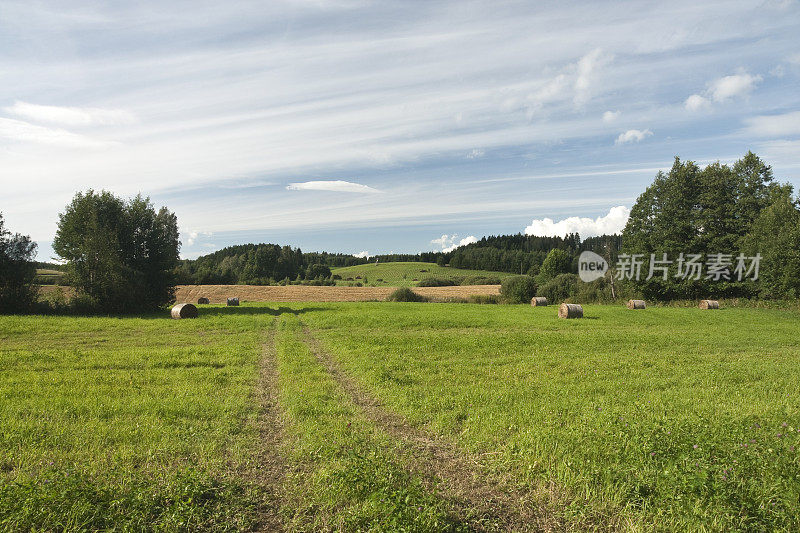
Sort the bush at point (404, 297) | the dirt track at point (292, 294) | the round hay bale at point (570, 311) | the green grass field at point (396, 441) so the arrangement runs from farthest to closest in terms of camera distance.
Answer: the dirt track at point (292, 294)
the bush at point (404, 297)
the round hay bale at point (570, 311)
the green grass field at point (396, 441)

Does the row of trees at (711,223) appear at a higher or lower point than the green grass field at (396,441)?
higher

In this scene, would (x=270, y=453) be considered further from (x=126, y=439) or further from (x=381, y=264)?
(x=381, y=264)

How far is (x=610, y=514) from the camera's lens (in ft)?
17.5

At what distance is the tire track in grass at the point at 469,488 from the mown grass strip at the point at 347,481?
0.33 metres

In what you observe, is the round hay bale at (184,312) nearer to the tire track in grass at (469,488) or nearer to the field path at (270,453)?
the field path at (270,453)

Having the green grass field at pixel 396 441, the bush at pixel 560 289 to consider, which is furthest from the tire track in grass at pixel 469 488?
the bush at pixel 560 289

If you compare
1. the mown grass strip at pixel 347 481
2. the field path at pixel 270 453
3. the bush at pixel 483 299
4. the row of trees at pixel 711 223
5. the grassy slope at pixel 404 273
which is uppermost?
the row of trees at pixel 711 223

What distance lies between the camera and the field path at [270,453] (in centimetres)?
524

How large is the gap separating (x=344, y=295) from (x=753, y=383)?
6134 centimetres

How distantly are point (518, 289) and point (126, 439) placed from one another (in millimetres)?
60296

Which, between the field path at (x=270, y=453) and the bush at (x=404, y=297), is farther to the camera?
the bush at (x=404, y=297)

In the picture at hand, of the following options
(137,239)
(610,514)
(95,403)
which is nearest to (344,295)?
(137,239)

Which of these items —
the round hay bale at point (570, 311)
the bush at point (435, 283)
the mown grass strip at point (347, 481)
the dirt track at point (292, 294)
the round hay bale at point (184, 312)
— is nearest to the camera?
the mown grass strip at point (347, 481)

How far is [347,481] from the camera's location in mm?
5730
